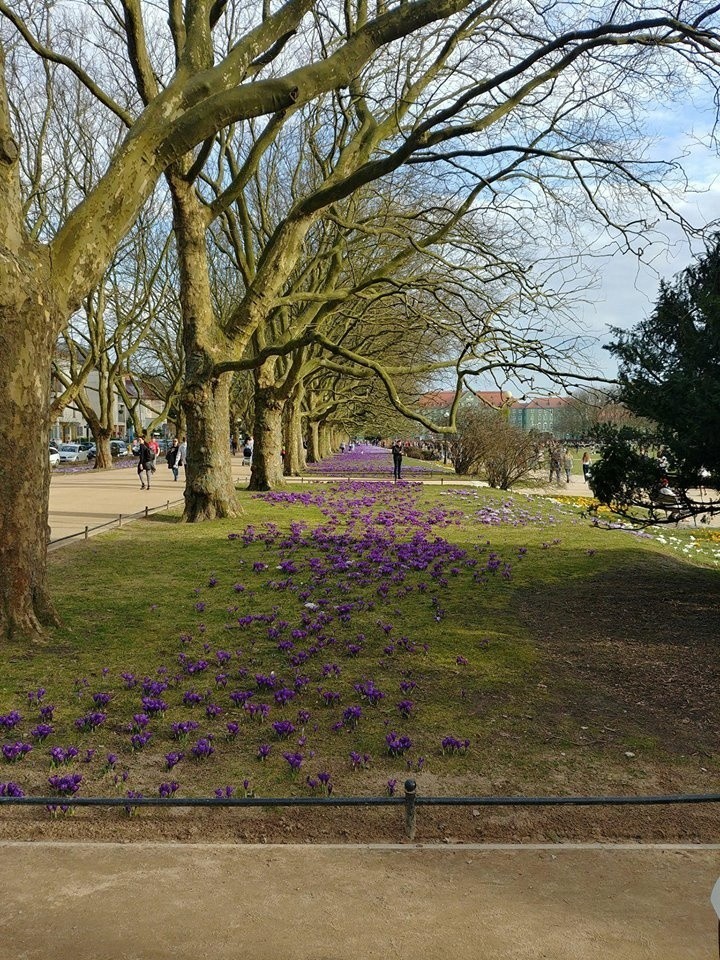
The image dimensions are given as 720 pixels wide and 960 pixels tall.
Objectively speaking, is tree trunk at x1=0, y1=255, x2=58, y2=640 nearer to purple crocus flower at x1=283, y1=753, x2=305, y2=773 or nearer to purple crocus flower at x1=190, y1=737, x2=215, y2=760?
purple crocus flower at x1=190, y1=737, x2=215, y2=760

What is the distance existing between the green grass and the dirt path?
845mm

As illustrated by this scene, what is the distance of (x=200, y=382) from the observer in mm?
14547

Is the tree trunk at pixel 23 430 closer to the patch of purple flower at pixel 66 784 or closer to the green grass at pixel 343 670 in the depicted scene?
the green grass at pixel 343 670


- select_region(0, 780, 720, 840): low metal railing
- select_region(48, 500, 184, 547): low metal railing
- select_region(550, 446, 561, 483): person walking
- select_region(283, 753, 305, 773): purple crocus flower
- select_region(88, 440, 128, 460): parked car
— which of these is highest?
select_region(88, 440, 128, 460): parked car

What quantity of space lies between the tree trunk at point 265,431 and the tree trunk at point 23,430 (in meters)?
16.2

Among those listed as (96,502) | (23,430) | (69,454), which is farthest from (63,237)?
(69,454)

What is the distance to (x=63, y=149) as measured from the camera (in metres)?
26.8

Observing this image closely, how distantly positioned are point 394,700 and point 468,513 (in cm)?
1223

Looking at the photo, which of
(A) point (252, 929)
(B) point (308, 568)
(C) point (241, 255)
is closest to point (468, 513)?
(B) point (308, 568)

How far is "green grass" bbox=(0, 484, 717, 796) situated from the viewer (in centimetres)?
457

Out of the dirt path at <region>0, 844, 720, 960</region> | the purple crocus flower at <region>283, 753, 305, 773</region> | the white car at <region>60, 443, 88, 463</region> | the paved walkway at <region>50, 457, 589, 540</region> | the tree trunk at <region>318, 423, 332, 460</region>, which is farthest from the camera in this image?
the tree trunk at <region>318, 423, 332, 460</region>

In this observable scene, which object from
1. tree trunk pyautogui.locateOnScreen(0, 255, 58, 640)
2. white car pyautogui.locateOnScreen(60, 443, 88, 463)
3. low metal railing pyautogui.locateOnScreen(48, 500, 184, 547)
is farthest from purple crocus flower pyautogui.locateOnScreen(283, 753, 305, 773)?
white car pyautogui.locateOnScreen(60, 443, 88, 463)

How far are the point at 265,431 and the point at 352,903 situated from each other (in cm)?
2074

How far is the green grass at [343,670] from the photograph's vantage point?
180 inches
